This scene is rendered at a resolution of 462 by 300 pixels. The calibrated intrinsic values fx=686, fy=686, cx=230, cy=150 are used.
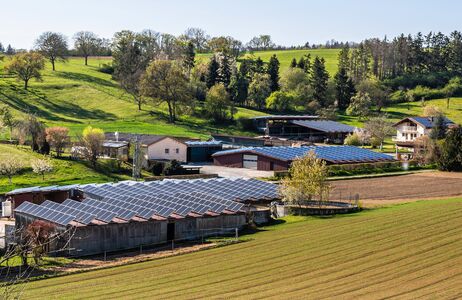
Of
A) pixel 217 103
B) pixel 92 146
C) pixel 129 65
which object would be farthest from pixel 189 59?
pixel 92 146

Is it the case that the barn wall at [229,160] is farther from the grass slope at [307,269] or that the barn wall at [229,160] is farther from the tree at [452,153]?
the grass slope at [307,269]

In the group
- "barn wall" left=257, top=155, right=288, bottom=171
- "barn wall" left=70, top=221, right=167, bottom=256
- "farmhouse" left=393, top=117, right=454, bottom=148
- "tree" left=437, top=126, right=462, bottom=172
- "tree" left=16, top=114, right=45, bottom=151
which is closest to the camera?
"barn wall" left=70, top=221, right=167, bottom=256

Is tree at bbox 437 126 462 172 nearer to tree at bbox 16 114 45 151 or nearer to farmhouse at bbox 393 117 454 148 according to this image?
farmhouse at bbox 393 117 454 148

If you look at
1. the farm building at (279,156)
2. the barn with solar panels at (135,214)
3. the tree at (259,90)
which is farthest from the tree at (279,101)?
the barn with solar panels at (135,214)

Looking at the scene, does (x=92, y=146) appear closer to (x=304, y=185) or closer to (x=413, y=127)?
(x=304, y=185)

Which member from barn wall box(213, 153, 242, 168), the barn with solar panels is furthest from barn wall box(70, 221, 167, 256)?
barn wall box(213, 153, 242, 168)

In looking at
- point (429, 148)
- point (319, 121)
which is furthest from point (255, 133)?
point (429, 148)

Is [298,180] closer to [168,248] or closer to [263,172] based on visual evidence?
[168,248]
